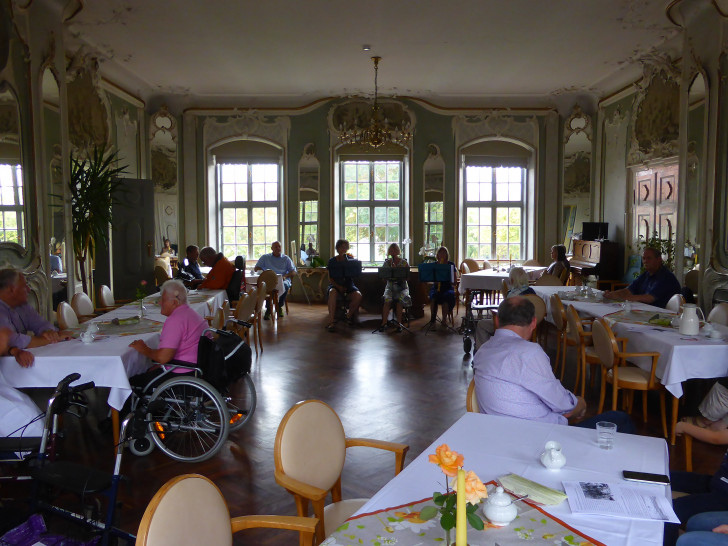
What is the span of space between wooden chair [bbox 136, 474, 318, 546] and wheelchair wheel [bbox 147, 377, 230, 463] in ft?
7.13

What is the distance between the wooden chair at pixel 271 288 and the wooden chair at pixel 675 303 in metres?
5.36

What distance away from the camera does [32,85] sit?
6.60 m

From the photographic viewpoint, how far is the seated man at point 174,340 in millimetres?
4336

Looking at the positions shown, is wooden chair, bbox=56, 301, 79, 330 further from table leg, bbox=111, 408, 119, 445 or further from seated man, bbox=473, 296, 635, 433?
seated man, bbox=473, 296, 635, 433

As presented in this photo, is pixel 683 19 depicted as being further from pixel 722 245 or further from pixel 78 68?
pixel 78 68

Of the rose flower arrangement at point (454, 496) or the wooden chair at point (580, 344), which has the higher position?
the rose flower arrangement at point (454, 496)

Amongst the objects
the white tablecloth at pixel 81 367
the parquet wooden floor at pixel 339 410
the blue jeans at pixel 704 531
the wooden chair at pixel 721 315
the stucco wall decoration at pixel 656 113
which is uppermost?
the stucco wall decoration at pixel 656 113

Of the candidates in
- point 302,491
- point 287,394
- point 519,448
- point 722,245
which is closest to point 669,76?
point 722,245

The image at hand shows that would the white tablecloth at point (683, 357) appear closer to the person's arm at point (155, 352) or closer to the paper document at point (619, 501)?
the paper document at point (619, 501)

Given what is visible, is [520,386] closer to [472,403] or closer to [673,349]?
[472,403]

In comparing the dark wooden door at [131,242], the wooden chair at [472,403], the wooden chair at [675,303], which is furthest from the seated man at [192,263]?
the wooden chair at [472,403]

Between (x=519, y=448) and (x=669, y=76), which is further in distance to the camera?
(x=669, y=76)

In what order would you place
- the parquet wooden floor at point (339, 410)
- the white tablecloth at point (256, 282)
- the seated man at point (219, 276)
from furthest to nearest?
the white tablecloth at point (256, 282) → the seated man at point (219, 276) → the parquet wooden floor at point (339, 410)

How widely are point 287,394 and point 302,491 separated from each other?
3.68 meters
